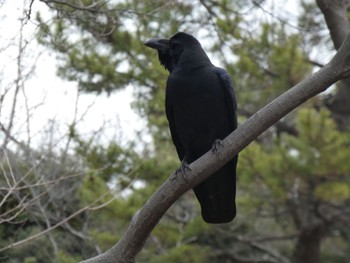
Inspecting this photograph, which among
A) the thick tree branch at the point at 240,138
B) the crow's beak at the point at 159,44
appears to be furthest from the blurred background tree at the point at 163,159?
the thick tree branch at the point at 240,138

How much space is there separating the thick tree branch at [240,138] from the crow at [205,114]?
31.5 inches

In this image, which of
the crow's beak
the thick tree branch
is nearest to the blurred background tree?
the crow's beak

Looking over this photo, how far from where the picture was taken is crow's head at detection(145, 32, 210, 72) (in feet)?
15.0

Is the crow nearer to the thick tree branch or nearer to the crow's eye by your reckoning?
the crow's eye

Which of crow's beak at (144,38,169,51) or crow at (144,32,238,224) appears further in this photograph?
crow's beak at (144,38,169,51)

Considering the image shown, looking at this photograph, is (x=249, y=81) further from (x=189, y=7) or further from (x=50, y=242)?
(x=50, y=242)

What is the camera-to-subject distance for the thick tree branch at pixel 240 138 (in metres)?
3.51

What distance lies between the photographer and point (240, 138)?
3.54 metres

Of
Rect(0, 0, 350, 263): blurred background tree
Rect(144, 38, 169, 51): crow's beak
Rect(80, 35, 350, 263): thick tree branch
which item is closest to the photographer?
Rect(80, 35, 350, 263): thick tree branch

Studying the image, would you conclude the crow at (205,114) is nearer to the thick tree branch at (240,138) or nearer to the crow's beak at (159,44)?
the crow's beak at (159,44)

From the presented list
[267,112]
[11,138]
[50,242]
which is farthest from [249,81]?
[267,112]

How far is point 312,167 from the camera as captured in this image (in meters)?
7.63

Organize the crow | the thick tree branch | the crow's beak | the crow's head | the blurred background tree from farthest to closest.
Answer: the blurred background tree < the crow's beak < the crow's head < the crow < the thick tree branch

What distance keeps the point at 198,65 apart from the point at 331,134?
3.41 meters
